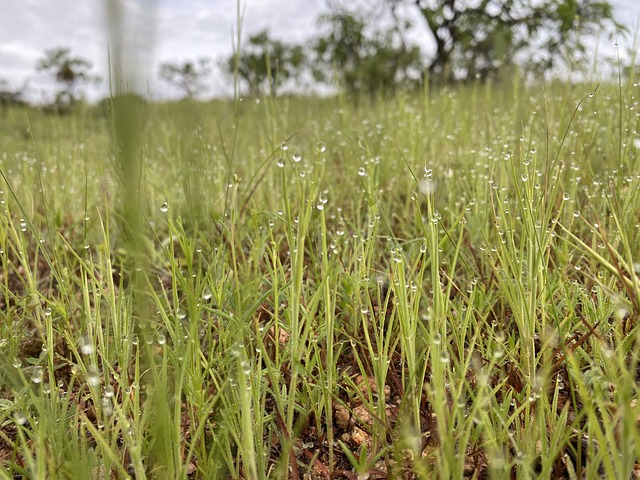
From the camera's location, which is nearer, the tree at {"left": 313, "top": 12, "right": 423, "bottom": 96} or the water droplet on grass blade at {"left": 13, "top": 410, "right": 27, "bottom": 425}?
the water droplet on grass blade at {"left": 13, "top": 410, "right": 27, "bottom": 425}

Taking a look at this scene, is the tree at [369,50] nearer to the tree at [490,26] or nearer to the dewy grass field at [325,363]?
the tree at [490,26]

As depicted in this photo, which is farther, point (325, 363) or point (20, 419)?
point (325, 363)

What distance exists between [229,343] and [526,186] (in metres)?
0.84

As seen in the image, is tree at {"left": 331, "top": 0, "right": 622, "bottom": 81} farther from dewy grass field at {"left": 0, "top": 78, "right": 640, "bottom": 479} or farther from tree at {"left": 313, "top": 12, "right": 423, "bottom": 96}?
dewy grass field at {"left": 0, "top": 78, "right": 640, "bottom": 479}

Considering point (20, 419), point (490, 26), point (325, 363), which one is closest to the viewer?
point (20, 419)

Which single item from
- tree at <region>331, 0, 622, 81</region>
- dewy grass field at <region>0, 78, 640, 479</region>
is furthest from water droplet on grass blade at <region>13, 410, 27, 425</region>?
tree at <region>331, 0, 622, 81</region>

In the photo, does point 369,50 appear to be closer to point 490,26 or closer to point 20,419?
point 490,26

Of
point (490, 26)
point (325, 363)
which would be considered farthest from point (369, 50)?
point (325, 363)

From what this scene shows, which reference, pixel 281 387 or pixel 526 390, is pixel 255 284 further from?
pixel 526 390

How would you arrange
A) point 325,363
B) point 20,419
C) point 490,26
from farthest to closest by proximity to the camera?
point 490,26, point 325,363, point 20,419

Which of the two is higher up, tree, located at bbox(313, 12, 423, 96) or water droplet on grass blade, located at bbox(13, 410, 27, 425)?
tree, located at bbox(313, 12, 423, 96)

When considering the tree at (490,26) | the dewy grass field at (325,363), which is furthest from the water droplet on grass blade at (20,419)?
the tree at (490,26)

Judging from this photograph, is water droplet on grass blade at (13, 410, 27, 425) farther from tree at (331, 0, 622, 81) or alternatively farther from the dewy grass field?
tree at (331, 0, 622, 81)

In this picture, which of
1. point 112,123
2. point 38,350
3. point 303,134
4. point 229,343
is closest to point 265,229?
point 229,343
